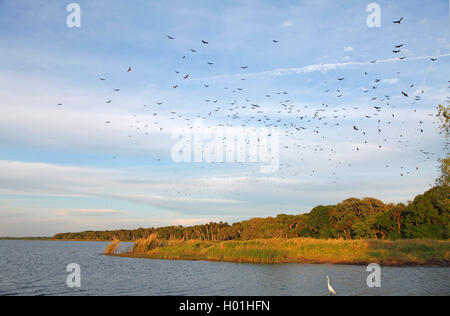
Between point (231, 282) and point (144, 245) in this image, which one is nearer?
point (231, 282)

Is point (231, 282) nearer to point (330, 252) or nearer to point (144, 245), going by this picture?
point (330, 252)

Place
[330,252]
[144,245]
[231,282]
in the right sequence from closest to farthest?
1. [231,282]
2. [330,252]
3. [144,245]

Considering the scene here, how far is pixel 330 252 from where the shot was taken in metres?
49.0

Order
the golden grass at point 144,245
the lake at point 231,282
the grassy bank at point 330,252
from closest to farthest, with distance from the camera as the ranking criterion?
1. the lake at point 231,282
2. the grassy bank at point 330,252
3. the golden grass at point 144,245

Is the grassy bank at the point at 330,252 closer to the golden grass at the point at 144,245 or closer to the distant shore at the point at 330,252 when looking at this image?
the distant shore at the point at 330,252

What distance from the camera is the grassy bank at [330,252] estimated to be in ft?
149

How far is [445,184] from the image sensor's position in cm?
3844

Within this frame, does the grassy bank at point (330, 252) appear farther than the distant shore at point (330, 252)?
Yes

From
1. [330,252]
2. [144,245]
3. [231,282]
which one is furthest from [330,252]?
[144,245]

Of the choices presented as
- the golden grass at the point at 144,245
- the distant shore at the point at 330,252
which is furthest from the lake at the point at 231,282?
the golden grass at the point at 144,245

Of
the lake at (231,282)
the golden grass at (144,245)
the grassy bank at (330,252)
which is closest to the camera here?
the lake at (231,282)
